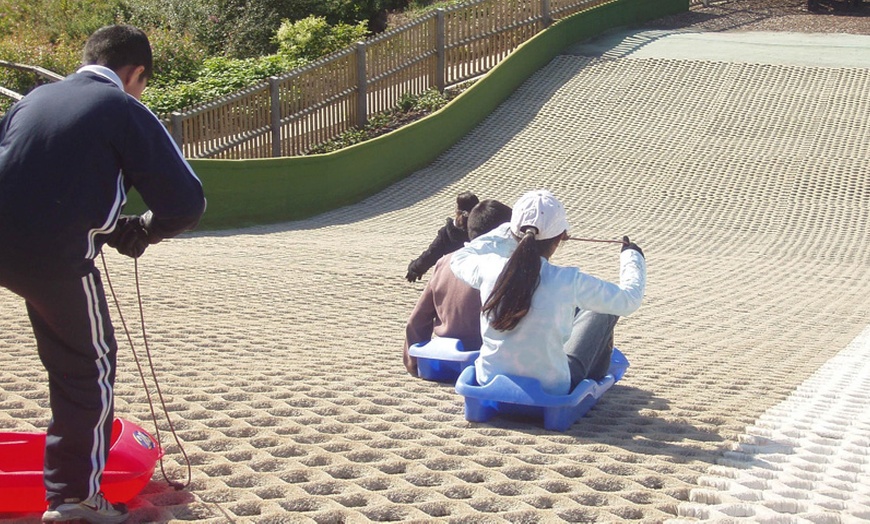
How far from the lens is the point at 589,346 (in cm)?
529

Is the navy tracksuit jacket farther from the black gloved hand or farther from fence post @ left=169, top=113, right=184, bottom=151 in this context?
fence post @ left=169, top=113, right=184, bottom=151

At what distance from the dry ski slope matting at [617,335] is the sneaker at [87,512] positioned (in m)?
0.25

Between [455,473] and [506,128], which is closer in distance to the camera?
[455,473]

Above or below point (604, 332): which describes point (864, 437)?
below

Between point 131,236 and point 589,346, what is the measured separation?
2.51m

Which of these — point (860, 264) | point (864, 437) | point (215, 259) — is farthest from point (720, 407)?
point (860, 264)

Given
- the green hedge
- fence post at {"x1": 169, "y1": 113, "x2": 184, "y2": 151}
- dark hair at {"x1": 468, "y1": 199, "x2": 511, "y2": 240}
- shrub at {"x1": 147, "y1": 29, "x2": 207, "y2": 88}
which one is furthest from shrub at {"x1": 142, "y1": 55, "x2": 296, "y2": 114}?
dark hair at {"x1": 468, "y1": 199, "x2": 511, "y2": 240}

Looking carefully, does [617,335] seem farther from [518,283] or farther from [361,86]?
[361,86]

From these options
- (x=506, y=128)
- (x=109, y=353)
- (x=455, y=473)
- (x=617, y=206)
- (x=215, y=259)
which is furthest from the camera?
(x=506, y=128)

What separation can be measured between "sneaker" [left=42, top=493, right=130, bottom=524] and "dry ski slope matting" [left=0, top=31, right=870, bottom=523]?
254mm

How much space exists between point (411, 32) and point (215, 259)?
30.5 ft

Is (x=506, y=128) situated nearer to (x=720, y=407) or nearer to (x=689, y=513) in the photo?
(x=720, y=407)

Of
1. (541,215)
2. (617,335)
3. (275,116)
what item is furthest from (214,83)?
(541,215)

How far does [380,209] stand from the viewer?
15547 millimetres
